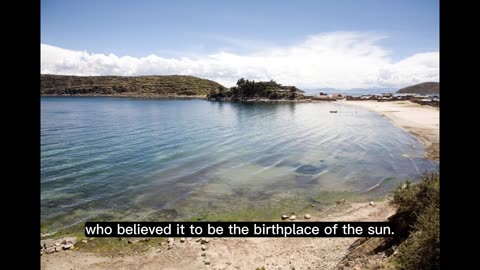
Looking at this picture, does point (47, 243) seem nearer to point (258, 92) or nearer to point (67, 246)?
point (67, 246)

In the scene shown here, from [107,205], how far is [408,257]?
17.0 meters

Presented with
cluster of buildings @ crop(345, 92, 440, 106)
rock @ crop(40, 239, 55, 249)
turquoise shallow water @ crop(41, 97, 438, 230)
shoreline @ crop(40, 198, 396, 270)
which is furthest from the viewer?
cluster of buildings @ crop(345, 92, 440, 106)

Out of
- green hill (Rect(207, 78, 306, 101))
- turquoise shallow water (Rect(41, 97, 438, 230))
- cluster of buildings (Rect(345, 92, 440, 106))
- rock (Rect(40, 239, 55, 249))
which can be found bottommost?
rock (Rect(40, 239, 55, 249))

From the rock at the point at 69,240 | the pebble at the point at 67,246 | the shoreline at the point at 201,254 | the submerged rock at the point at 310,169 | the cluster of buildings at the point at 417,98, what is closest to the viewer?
the shoreline at the point at 201,254

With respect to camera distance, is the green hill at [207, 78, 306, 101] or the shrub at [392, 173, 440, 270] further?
the green hill at [207, 78, 306, 101]

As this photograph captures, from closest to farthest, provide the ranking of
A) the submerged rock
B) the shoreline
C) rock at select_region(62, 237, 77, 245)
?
the shoreline < rock at select_region(62, 237, 77, 245) < the submerged rock

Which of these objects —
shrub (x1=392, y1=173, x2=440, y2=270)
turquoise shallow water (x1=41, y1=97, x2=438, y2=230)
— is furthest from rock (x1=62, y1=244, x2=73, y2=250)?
shrub (x1=392, y1=173, x2=440, y2=270)

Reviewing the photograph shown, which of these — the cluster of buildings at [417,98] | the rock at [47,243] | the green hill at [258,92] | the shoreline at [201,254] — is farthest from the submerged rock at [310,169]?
the green hill at [258,92]

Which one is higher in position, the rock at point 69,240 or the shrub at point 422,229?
the shrub at point 422,229

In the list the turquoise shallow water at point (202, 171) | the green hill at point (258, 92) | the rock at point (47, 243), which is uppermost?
the green hill at point (258, 92)

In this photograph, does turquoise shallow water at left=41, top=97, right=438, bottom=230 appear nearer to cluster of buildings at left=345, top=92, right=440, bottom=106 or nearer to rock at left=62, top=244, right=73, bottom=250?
rock at left=62, top=244, right=73, bottom=250

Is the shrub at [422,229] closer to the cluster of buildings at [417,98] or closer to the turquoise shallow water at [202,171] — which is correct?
the turquoise shallow water at [202,171]
